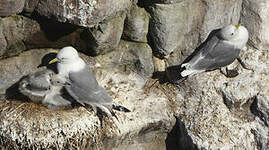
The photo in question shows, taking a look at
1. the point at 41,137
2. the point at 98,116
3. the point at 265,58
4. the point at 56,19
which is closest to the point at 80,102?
the point at 98,116

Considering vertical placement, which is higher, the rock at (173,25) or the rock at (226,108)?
the rock at (173,25)

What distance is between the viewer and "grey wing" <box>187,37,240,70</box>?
431 centimetres

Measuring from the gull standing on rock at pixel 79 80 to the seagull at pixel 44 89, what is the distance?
116 millimetres

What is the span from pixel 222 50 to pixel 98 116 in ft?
5.13

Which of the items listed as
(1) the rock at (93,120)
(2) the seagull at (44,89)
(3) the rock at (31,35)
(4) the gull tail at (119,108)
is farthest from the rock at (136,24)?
(2) the seagull at (44,89)

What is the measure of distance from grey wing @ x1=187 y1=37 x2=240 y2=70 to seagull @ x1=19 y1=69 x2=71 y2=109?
4.90 feet

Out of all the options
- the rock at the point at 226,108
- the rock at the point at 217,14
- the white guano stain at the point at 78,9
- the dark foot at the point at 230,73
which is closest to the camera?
the white guano stain at the point at 78,9

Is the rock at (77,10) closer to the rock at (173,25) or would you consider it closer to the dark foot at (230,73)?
the rock at (173,25)

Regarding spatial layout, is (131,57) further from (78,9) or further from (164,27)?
(78,9)

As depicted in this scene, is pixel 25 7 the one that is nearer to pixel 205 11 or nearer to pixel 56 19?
pixel 56 19

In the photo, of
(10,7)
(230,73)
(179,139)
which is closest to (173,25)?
(230,73)

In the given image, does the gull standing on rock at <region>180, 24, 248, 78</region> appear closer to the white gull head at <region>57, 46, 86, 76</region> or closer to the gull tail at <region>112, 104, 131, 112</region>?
the gull tail at <region>112, 104, 131, 112</region>

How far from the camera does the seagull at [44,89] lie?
3787 mm

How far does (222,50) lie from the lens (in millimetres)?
4320
